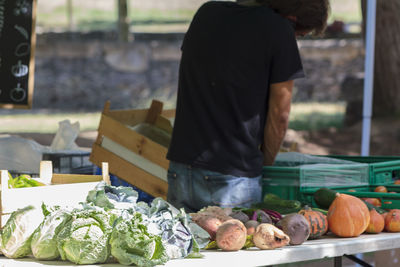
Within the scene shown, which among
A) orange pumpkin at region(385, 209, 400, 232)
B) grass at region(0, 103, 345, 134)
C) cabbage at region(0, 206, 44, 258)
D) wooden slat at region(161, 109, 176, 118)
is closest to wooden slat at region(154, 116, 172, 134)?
wooden slat at region(161, 109, 176, 118)

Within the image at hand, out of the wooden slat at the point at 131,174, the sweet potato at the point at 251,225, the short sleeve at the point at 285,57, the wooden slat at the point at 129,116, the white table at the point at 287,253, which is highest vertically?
the short sleeve at the point at 285,57

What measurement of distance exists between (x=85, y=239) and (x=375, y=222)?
1.19 m

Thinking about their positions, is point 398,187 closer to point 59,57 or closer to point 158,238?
point 158,238

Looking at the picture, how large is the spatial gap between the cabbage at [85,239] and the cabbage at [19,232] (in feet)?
0.49

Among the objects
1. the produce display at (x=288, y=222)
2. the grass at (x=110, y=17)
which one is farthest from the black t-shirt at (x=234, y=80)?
the grass at (x=110, y=17)

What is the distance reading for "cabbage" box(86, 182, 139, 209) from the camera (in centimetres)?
221

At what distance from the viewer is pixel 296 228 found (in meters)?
2.30

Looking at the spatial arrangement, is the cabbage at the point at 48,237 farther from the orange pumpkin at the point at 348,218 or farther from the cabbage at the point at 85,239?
the orange pumpkin at the point at 348,218

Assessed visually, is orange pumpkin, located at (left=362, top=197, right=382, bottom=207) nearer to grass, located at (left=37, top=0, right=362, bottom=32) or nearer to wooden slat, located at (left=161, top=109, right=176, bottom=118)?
wooden slat, located at (left=161, top=109, right=176, bottom=118)

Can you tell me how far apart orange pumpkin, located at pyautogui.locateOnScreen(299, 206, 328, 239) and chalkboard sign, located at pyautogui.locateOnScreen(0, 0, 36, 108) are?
2666 mm

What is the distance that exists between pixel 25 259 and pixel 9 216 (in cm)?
18

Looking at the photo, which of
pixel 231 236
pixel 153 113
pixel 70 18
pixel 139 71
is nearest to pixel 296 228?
pixel 231 236

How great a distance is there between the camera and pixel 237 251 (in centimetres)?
222

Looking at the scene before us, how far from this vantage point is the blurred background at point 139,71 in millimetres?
11781
